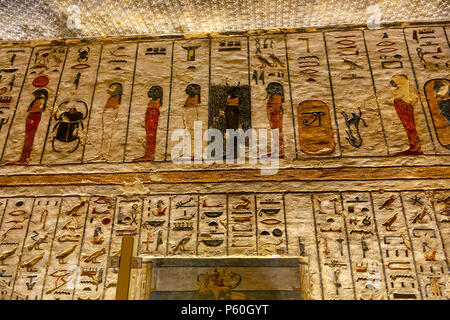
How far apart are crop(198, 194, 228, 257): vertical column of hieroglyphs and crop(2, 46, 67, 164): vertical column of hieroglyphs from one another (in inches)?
65.6

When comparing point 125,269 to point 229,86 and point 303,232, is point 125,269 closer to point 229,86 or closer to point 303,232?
point 303,232

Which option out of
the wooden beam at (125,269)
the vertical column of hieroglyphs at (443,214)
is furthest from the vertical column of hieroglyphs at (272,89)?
the wooden beam at (125,269)

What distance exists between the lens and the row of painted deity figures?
11.6 ft

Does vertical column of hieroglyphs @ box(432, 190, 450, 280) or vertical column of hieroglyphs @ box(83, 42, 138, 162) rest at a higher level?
vertical column of hieroglyphs @ box(83, 42, 138, 162)

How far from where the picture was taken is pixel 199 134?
3.64 metres

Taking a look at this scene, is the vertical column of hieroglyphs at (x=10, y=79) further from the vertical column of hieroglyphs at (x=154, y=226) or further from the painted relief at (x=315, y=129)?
the painted relief at (x=315, y=129)

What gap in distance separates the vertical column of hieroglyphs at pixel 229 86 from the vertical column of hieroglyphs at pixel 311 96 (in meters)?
0.46

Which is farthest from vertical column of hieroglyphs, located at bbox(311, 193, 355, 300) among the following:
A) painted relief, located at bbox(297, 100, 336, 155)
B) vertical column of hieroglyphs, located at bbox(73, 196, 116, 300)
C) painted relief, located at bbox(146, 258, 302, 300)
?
vertical column of hieroglyphs, located at bbox(73, 196, 116, 300)

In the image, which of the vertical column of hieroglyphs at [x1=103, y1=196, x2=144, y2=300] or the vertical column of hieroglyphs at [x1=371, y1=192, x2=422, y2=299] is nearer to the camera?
the vertical column of hieroglyphs at [x1=371, y1=192, x2=422, y2=299]

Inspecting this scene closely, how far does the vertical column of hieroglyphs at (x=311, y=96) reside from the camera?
3535mm

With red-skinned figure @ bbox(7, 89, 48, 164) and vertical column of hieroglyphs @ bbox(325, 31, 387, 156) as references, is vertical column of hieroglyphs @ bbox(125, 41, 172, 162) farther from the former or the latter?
vertical column of hieroglyphs @ bbox(325, 31, 387, 156)

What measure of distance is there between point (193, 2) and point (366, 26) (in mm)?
1806
